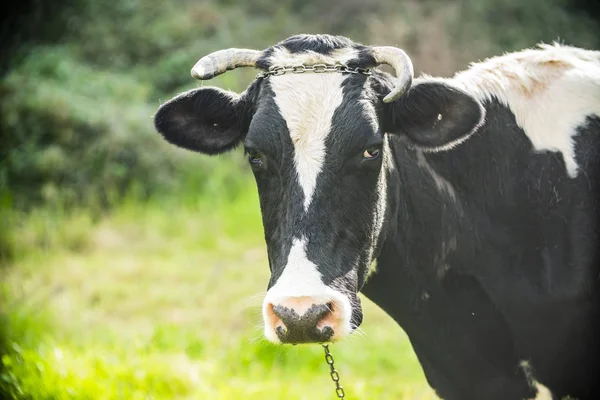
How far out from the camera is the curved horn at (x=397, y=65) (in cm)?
293

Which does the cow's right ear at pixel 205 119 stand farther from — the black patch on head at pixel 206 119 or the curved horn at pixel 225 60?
the curved horn at pixel 225 60

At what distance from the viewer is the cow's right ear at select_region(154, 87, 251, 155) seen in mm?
3377

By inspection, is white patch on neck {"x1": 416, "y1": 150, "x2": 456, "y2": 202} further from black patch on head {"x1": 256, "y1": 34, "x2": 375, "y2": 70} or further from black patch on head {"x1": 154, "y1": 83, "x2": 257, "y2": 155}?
black patch on head {"x1": 154, "y1": 83, "x2": 257, "y2": 155}

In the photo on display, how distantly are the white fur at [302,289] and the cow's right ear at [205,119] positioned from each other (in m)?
0.86

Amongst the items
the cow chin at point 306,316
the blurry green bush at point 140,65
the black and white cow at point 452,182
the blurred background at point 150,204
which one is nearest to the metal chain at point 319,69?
the black and white cow at point 452,182

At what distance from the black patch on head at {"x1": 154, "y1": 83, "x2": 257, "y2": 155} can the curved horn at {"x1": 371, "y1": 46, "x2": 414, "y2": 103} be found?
0.56m

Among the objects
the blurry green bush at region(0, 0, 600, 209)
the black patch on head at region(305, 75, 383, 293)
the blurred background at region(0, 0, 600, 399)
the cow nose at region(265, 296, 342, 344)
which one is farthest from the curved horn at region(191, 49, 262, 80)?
the blurry green bush at region(0, 0, 600, 209)

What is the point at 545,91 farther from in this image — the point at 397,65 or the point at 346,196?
the point at 346,196

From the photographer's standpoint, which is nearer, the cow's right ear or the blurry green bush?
the cow's right ear

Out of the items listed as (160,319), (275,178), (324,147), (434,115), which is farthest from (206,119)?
(160,319)

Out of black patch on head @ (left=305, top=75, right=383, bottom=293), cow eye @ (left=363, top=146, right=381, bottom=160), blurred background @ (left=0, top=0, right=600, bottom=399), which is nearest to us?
black patch on head @ (left=305, top=75, right=383, bottom=293)

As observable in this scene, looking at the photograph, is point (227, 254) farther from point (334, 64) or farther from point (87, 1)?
point (334, 64)

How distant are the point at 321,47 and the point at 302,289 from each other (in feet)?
3.59

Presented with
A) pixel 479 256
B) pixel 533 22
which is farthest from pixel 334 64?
pixel 533 22
